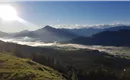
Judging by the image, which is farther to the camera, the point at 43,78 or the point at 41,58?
the point at 41,58

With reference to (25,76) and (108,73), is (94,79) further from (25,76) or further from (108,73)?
(25,76)

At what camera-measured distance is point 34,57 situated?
144 m

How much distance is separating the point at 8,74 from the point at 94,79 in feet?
329

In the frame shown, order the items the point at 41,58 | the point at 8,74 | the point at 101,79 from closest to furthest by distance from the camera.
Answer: the point at 8,74 < the point at 41,58 < the point at 101,79

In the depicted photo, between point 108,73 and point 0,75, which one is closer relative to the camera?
point 0,75

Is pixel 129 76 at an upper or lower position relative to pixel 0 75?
lower

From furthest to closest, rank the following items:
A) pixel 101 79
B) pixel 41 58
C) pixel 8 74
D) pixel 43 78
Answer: pixel 101 79
pixel 41 58
pixel 8 74
pixel 43 78

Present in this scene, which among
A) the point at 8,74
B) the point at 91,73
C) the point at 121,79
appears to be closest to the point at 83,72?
the point at 91,73

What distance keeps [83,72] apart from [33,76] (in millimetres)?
106036

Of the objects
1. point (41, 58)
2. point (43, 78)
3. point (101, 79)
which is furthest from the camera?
point (101, 79)

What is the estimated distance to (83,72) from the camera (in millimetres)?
157375

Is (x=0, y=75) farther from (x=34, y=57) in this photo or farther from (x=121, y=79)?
(x=121, y=79)

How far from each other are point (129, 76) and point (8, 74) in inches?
3916

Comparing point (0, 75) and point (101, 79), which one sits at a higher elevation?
point (0, 75)
